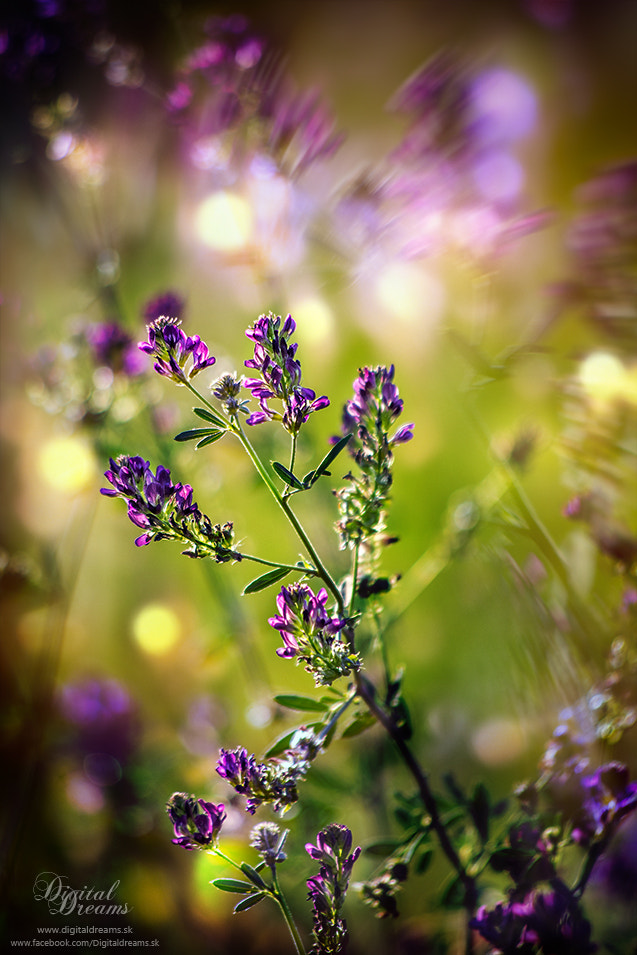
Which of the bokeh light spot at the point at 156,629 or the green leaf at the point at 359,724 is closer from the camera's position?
the green leaf at the point at 359,724

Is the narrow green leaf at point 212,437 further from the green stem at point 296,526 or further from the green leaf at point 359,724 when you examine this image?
the green leaf at point 359,724

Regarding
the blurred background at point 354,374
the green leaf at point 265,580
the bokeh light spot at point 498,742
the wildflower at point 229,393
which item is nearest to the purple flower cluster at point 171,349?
the wildflower at point 229,393

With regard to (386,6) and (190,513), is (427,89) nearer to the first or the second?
(386,6)

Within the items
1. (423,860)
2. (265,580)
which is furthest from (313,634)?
(423,860)

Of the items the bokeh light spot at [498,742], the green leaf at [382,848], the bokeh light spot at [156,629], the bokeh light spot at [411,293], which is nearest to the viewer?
the green leaf at [382,848]

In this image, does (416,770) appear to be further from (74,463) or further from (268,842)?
(74,463)

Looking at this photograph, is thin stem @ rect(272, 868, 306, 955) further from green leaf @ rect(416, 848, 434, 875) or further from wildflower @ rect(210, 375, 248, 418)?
wildflower @ rect(210, 375, 248, 418)

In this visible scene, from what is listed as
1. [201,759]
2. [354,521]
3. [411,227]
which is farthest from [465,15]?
[201,759]
